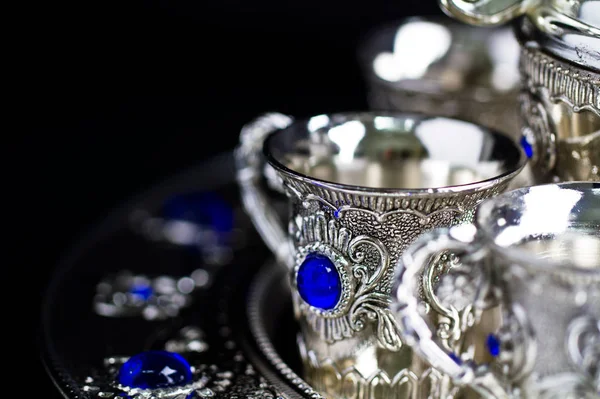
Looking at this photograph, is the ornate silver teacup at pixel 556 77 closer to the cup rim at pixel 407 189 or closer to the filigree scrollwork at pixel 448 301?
the cup rim at pixel 407 189

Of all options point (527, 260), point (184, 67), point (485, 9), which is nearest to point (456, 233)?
point (527, 260)

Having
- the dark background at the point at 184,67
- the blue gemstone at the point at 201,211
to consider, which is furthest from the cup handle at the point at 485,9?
the dark background at the point at 184,67

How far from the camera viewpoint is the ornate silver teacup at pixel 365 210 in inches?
24.7

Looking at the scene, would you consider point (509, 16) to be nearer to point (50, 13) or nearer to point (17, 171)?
point (17, 171)

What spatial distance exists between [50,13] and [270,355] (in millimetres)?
1344

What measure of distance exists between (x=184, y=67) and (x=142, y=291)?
3.68ft

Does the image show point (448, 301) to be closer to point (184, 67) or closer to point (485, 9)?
point (485, 9)

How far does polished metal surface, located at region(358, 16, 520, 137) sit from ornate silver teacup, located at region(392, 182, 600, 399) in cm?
42

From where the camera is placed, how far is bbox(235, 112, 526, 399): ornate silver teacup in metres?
0.63

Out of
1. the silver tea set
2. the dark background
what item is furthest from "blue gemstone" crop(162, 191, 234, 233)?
the dark background

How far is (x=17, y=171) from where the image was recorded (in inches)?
55.1

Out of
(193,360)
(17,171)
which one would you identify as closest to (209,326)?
(193,360)

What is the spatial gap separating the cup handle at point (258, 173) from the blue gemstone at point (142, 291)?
15 cm

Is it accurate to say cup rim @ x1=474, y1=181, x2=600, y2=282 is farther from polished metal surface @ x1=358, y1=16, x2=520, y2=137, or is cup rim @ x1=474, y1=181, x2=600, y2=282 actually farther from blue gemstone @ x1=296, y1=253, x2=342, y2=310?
polished metal surface @ x1=358, y1=16, x2=520, y2=137
